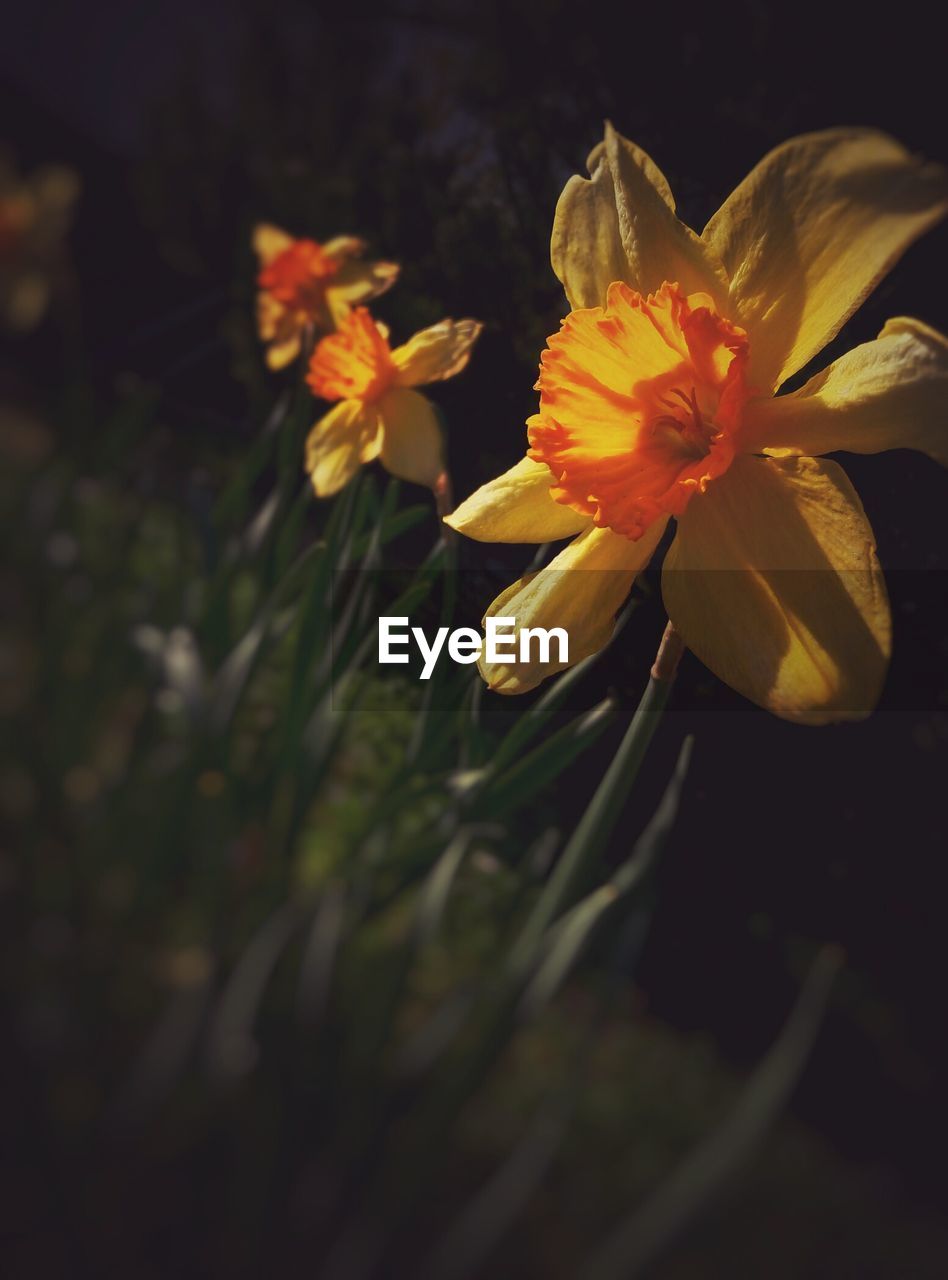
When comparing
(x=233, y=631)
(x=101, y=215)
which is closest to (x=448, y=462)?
(x=233, y=631)

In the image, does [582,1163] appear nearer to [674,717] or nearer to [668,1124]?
[668,1124]

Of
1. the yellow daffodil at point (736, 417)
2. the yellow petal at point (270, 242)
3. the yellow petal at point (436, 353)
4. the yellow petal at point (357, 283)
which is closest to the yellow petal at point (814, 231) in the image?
the yellow daffodil at point (736, 417)

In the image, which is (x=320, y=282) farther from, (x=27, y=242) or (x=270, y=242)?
(x=27, y=242)

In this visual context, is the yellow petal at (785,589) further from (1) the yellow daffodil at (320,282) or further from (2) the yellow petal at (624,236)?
(1) the yellow daffodil at (320,282)

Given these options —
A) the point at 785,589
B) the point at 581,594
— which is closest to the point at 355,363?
the point at 581,594

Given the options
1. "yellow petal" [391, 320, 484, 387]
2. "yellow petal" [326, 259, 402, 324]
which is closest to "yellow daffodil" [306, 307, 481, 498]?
"yellow petal" [391, 320, 484, 387]

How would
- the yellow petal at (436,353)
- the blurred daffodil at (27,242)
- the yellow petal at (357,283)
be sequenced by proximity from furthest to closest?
the blurred daffodil at (27,242) < the yellow petal at (357,283) < the yellow petal at (436,353)

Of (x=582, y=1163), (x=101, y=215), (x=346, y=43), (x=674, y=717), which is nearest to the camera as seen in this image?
(x=582, y=1163)
